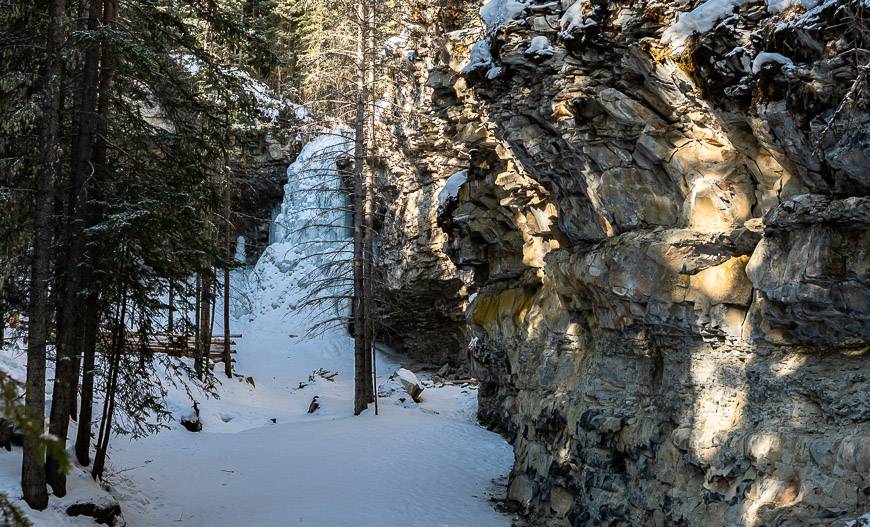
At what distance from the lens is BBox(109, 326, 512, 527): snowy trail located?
11.9 meters

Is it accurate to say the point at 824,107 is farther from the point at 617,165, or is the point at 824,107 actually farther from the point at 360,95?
the point at 360,95

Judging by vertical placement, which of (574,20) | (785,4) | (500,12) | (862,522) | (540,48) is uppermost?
(500,12)

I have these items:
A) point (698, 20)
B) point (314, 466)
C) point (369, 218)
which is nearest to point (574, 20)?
point (698, 20)

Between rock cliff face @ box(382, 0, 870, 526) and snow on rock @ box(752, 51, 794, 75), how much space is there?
16 millimetres

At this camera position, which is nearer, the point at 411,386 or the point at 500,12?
the point at 500,12

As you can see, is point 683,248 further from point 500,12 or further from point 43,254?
point 43,254

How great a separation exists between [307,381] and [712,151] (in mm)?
21241

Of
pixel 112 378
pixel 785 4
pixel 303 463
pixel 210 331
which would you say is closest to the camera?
pixel 785 4

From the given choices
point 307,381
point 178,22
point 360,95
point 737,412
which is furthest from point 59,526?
point 307,381

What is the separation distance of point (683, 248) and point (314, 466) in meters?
9.94

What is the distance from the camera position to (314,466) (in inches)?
581

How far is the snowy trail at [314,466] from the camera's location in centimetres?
1189

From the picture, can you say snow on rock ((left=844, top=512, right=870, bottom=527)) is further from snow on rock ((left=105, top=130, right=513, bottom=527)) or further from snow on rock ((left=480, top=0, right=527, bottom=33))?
snow on rock ((left=480, top=0, right=527, bottom=33))

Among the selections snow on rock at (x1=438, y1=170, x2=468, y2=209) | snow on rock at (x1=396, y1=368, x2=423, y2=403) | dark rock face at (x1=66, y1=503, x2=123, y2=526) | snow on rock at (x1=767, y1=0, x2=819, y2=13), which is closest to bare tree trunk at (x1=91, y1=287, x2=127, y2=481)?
dark rock face at (x1=66, y1=503, x2=123, y2=526)
